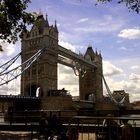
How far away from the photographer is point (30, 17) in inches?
430

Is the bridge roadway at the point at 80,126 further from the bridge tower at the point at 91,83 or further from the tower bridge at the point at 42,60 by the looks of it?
the bridge tower at the point at 91,83

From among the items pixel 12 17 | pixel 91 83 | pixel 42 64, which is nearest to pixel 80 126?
pixel 12 17

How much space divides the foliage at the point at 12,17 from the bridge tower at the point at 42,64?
190 feet

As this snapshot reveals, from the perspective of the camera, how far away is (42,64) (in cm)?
7288

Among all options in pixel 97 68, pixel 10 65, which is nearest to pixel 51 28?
pixel 10 65

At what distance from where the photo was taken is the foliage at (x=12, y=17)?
33.7ft

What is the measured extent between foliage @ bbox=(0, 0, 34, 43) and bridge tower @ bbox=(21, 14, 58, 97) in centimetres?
5784

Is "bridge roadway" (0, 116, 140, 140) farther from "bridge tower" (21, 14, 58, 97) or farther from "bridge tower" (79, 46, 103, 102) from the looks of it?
"bridge tower" (79, 46, 103, 102)

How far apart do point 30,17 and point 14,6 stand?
0.80 m

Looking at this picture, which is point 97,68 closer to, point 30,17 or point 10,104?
point 10,104

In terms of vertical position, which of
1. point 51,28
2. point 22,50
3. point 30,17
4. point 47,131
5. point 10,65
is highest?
point 51,28

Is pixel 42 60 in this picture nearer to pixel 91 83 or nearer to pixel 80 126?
pixel 91 83

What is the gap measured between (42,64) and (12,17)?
62.5m

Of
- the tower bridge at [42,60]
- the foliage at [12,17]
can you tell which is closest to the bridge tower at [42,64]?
the tower bridge at [42,60]
